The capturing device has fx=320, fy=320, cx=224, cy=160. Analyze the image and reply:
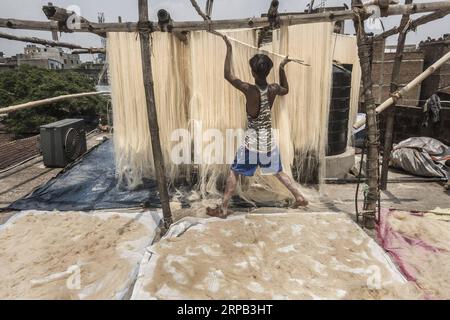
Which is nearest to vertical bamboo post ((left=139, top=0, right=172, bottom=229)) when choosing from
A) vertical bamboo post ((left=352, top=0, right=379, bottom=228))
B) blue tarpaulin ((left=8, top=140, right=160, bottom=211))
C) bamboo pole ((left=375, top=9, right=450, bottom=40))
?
blue tarpaulin ((left=8, top=140, right=160, bottom=211))

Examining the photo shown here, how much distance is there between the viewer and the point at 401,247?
330 centimetres

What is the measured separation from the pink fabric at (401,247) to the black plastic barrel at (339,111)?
83.6 inches

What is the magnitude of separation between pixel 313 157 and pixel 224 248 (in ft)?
7.92

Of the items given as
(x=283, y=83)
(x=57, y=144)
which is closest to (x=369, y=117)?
(x=283, y=83)

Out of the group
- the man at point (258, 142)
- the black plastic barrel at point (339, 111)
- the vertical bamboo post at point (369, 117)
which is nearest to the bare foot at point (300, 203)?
the man at point (258, 142)

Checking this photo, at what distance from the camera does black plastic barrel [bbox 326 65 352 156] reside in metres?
5.34

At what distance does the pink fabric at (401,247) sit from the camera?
293 cm

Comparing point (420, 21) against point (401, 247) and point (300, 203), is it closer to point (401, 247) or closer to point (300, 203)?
point (300, 203)

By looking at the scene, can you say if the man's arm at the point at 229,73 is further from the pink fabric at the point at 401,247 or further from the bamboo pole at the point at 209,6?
the pink fabric at the point at 401,247

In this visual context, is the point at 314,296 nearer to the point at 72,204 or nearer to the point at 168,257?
the point at 168,257

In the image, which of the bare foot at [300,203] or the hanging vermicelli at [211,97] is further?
the hanging vermicelli at [211,97]

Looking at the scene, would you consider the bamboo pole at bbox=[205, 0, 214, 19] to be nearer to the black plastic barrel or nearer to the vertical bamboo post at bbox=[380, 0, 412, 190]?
the black plastic barrel
